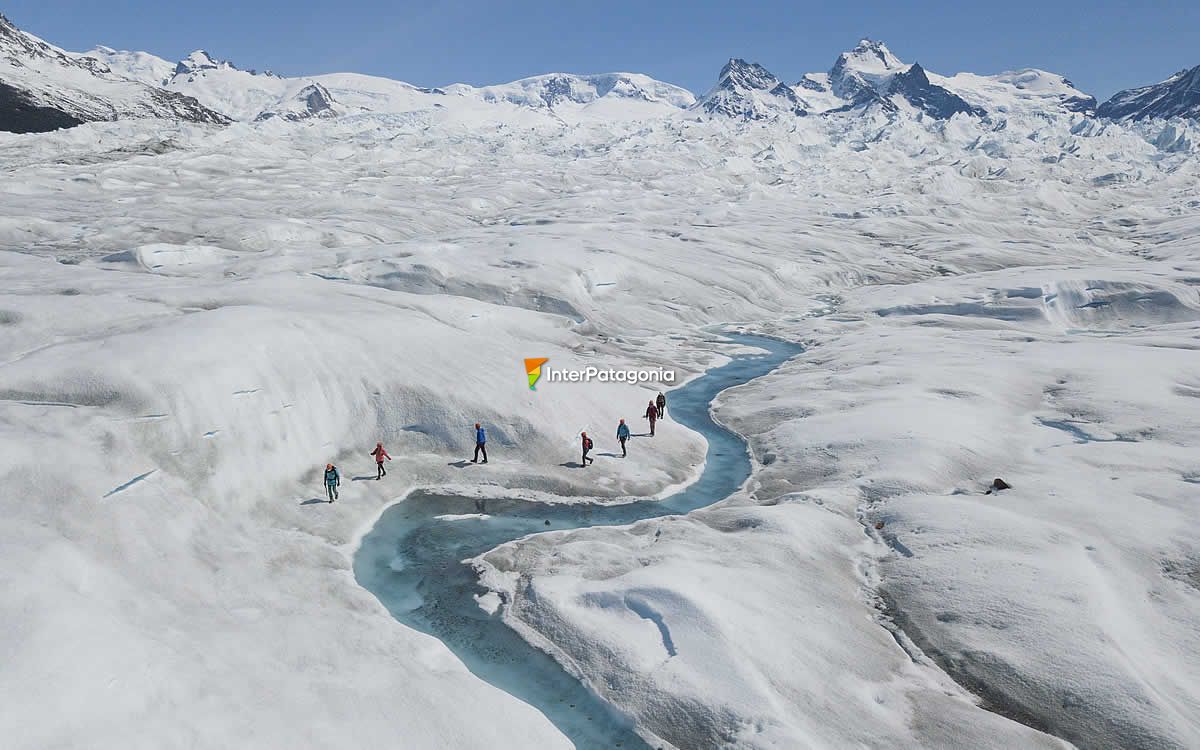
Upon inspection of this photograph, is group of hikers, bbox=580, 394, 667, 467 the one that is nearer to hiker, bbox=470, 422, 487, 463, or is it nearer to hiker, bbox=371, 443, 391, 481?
hiker, bbox=470, 422, 487, 463

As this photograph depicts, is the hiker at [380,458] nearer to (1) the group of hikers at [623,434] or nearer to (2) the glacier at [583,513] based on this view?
(2) the glacier at [583,513]

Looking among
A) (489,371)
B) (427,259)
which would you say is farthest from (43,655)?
(427,259)

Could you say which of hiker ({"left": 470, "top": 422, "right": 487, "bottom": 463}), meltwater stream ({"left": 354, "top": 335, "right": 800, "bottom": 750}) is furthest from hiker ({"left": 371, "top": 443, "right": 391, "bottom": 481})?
hiker ({"left": 470, "top": 422, "right": 487, "bottom": 463})

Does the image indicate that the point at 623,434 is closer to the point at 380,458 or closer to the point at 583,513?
the point at 583,513

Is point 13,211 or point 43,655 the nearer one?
point 43,655

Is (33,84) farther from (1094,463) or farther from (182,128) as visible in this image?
(1094,463)

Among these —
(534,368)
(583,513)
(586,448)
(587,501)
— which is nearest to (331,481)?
(583,513)

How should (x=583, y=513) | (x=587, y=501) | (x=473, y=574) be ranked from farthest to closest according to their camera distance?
(x=587, y=501) < (x=583, y=513) < (x=473, y=574)
